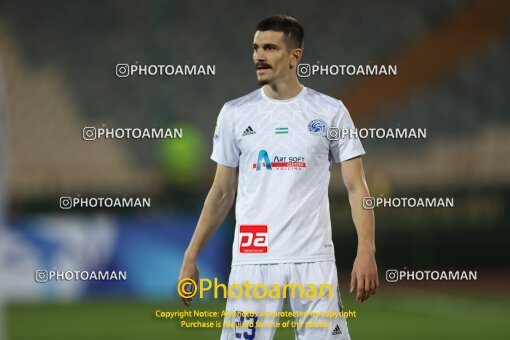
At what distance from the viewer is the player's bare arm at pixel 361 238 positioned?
537 centimetres

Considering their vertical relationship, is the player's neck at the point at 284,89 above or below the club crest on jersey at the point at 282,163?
above

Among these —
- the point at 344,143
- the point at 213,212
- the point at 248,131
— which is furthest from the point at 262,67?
the point at 213,212

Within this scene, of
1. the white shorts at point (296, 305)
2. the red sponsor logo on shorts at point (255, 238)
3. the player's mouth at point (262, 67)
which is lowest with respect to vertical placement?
the white shorts at point (296, 305)

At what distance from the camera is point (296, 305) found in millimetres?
5582

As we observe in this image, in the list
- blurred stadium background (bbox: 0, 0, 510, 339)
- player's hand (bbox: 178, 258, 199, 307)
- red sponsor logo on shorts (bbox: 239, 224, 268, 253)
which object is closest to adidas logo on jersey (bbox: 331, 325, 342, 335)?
red sponsor logo on shorts (bbox: 239, 224, 268, 253)

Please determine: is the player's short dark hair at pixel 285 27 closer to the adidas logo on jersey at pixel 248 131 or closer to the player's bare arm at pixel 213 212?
the adidas logo on jersey at pixel 248 131

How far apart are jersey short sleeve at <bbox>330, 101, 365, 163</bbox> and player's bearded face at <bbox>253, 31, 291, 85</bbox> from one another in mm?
375

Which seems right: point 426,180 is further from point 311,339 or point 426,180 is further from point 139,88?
point 311,339

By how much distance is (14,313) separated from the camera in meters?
12.8

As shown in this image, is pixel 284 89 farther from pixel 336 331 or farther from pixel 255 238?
pixel 336 331

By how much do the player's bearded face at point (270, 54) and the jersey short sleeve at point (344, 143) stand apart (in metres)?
0.37

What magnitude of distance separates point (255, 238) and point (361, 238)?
52 cm

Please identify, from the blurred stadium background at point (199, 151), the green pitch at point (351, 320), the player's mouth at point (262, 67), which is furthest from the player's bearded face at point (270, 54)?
the blurred stadium background at point (199, 151)

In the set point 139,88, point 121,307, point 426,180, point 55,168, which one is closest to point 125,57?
point 139,88
